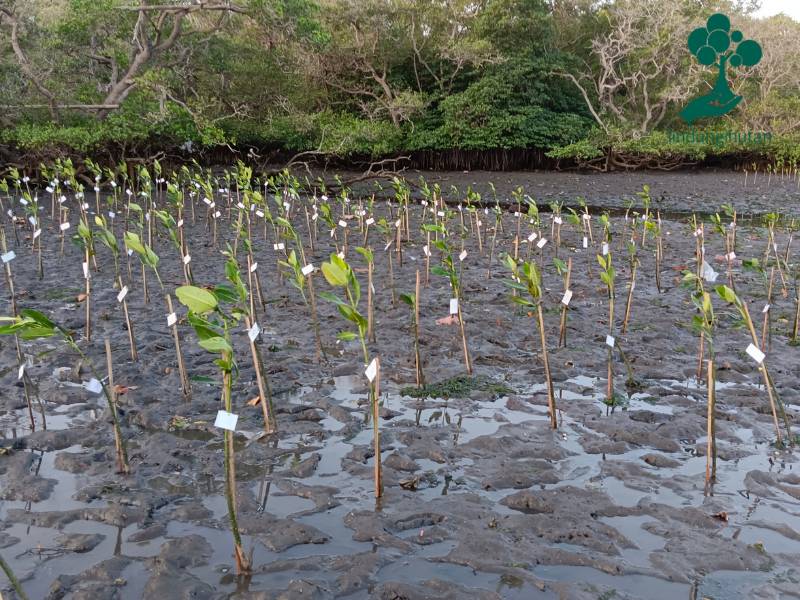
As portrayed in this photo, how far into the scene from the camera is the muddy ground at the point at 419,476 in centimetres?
266

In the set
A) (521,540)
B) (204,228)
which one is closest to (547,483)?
(521,540)

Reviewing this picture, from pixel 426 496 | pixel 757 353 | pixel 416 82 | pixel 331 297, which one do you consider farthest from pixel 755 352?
pixel 416 82

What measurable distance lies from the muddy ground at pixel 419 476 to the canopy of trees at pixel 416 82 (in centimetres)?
1143

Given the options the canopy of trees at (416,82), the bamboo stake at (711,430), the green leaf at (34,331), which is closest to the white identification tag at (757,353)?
the bamboo stake at (711,430)

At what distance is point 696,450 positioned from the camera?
366 cm

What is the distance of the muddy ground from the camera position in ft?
8.72

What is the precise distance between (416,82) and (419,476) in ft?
71.6

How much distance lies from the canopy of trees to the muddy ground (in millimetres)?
11431

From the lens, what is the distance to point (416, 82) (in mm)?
23734

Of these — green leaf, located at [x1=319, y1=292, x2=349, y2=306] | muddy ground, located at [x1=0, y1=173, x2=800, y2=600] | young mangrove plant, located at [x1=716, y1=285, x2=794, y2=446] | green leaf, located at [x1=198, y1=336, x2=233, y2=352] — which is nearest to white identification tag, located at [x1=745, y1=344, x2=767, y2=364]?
young mangrove plant, located at [x1=716, y1=285, x2=794, y2=446]

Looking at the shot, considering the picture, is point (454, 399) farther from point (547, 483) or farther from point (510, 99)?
point (510, 99)

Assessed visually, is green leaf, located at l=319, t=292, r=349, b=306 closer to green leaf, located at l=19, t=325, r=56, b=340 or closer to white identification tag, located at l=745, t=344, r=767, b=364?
green leaf, located at l=19, t=325, r=56, b=340

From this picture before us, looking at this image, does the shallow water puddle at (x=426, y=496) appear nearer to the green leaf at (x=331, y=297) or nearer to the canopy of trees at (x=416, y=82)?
the green leaf at (x=331, y=297)

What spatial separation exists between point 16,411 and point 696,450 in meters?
3.75
